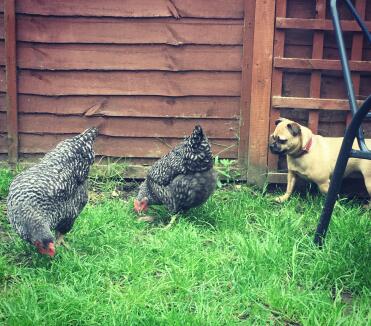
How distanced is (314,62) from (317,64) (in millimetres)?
34

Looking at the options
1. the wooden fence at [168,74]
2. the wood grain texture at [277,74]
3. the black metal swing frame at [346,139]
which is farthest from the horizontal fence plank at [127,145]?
the black metal swing frame at [346,139]

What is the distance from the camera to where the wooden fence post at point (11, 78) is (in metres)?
5.49

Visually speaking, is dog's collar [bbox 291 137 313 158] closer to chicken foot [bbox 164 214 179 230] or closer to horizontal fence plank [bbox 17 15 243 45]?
horizontal fence plank [bbox 17 15 243 45]

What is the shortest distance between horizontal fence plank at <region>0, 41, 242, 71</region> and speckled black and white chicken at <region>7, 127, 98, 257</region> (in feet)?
4.04

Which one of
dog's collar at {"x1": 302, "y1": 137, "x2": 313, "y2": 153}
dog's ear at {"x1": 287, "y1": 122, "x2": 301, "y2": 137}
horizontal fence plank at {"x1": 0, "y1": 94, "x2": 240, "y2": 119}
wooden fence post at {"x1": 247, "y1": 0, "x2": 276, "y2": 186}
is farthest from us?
horizontal fence plank at {"x1": 0, "y1": 94, "x2": 240, "y2": 119}

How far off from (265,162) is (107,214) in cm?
168

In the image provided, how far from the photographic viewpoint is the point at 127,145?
5871 millimetres

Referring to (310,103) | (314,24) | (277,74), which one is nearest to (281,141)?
(310,103)

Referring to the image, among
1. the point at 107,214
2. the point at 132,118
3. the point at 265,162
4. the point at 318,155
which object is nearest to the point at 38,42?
the point at 132,118

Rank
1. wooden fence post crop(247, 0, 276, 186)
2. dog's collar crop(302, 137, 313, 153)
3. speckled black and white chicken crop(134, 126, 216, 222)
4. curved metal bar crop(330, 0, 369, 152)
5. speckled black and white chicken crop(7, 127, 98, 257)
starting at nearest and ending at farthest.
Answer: curved metal bar crop(330, 0, 369, 152), speckled black and white chicken crop(7, 127, 98, 257), speckled black and white chicken crop(134, 126, 216, 222), dog's collar crop(302, 137, 313, 153), wooden fence post crop(247, 0, 276, 186)

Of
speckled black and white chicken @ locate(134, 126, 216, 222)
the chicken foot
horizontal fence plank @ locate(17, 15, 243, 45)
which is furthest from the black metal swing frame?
horizontal fence plank @ locate(17, 15, 243, 45)

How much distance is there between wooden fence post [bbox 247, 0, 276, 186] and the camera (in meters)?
5.35

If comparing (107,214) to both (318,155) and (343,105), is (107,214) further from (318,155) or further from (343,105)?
(343,105)

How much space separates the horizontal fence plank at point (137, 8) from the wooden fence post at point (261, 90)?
30 centimetres
